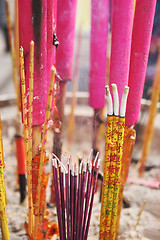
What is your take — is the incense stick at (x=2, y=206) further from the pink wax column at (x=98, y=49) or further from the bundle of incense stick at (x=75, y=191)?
the pink wax column at (x=98, y=49)

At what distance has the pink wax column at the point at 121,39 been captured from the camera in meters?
0.45

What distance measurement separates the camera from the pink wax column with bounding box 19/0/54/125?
43cm

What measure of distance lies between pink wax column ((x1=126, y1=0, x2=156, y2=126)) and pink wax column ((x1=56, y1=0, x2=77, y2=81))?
0.15m

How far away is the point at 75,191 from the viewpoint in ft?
1.47

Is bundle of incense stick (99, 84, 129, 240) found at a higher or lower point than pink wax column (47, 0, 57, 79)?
lower

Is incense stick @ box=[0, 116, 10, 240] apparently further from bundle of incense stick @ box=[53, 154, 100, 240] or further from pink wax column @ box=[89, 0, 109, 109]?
pink wax column @ box=[89, 0, 109, 109]

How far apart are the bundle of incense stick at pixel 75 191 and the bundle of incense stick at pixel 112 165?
0.9 inches

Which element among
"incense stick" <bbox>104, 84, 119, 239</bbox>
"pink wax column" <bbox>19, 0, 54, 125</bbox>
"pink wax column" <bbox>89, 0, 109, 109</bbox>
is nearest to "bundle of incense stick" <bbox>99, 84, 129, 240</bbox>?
"incense stick" <bbox>104, 84, 119, 239</bbox>

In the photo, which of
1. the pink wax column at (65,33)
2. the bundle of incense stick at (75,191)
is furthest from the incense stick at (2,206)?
the pink wax column at (65,33)

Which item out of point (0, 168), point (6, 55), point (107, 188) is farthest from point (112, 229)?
point (6, 55)

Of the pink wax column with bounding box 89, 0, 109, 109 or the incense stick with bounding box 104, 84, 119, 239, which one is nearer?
the incense stick with bounding box 104, 84, 119, 239

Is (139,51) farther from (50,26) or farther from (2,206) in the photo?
Result: (2,206)

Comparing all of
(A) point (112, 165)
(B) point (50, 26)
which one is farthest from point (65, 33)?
(A) point (112, 165)

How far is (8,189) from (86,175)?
0.51 m
